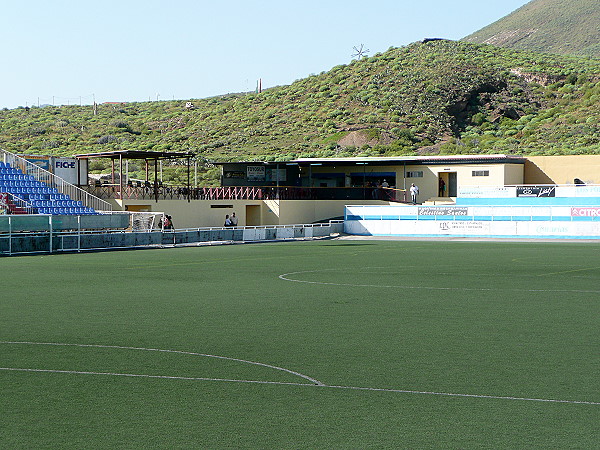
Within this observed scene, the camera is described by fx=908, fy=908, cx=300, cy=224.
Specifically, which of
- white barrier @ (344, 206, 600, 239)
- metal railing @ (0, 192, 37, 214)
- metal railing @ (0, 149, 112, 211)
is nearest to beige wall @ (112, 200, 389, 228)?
metal railing @ (0, 149, 112, 211)

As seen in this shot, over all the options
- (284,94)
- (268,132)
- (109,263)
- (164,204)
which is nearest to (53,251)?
Answer: (109,263)

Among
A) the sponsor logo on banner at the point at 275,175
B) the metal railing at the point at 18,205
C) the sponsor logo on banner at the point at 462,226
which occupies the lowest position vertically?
the sponsor logo on banner at the point at 462,226

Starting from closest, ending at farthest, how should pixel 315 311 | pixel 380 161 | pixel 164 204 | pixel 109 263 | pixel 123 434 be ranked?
pixel 123 434
pixel 315 311
pixel 109 263
pixel 164 204
pixel 380 161

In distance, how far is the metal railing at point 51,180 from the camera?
49.2m

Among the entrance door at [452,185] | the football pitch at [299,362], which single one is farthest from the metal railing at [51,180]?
the entrance door at [452,185]

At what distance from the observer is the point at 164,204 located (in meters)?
54.3

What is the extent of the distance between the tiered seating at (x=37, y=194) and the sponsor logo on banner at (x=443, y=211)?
63.1 feet

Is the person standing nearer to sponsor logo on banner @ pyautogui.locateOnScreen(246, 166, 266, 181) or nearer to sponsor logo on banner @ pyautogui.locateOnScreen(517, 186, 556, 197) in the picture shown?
sponsor logo on banner @ pyautogui.locateOnScreen(517, 186, 556, 197)

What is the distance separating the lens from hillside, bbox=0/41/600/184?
322ft

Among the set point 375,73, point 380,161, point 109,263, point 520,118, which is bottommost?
point 109,263

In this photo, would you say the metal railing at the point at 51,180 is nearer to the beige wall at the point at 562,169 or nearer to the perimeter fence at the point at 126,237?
the perimeter fence at the point at 126,237

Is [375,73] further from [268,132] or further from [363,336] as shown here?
[363,336]

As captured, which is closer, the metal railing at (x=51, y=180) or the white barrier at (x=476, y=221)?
the metal railing at (x=51, y=180)

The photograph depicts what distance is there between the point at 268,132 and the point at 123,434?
103m
